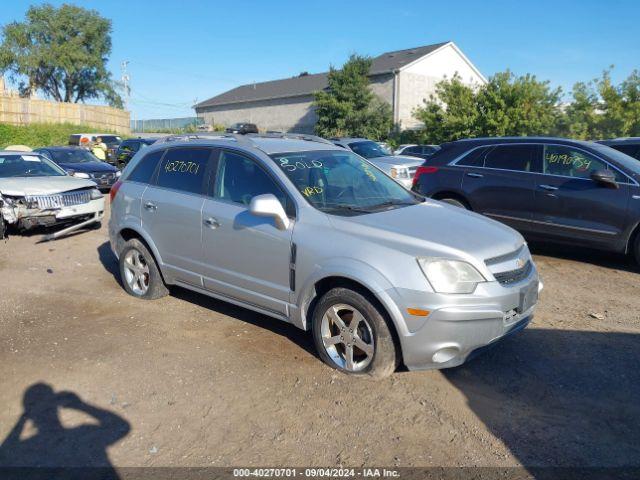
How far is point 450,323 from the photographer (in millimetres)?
3773

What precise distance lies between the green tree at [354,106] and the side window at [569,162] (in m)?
29.1

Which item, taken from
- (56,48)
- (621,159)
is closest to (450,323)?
(621,159)

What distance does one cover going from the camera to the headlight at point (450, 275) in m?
3.82

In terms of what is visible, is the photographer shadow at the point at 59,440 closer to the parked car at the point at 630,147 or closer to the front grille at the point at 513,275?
the front grille at the point at 513,275

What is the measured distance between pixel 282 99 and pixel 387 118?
1262 centimetres

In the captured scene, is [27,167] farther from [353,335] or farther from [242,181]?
[353,335]

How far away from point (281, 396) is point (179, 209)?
230 centimetres

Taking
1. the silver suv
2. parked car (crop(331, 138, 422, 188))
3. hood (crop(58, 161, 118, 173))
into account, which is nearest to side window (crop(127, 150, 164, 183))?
the silver suv

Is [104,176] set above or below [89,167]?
→ below

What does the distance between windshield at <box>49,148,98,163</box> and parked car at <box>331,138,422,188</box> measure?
7.62m

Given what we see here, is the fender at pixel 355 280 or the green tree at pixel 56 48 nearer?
the fender at pixel 355 280

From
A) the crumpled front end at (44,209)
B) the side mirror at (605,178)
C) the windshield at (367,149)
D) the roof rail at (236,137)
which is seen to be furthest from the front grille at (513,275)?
the windshield at (367,149)

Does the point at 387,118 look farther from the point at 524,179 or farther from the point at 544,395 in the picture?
the point at 544,395

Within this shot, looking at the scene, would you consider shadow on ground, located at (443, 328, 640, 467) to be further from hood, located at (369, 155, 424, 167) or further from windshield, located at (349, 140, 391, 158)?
windshield, located at (349, 140, 391, 158)
